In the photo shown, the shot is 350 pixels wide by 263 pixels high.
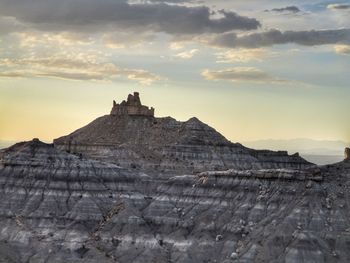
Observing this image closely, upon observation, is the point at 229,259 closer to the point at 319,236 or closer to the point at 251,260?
the point at 251,260

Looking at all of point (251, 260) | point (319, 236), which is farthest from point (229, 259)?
point (319, 236)

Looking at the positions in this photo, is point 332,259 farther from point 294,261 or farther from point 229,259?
point 229,259

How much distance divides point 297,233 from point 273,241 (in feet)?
16.5

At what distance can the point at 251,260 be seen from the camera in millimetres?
196125

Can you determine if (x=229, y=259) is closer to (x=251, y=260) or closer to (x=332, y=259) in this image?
(x=251, y=260)

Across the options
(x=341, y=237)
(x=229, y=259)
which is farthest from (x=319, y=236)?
(x=229, y=259)

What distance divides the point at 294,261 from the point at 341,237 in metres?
11.9

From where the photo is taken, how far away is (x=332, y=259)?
633 ft

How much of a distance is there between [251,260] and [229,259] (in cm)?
533

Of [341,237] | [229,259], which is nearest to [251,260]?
[229,259]

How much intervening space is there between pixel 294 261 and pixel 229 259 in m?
13.9

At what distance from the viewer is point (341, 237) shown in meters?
198

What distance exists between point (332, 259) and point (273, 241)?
12.9 m

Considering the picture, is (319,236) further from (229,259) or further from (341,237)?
(229,259)
